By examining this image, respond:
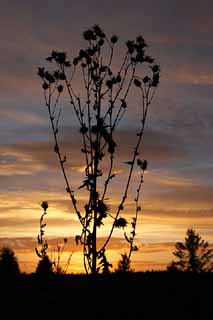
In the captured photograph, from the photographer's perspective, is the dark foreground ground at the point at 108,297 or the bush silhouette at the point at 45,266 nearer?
the dark foreground ground at the point at 108,297

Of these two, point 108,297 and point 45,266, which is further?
point 45,266

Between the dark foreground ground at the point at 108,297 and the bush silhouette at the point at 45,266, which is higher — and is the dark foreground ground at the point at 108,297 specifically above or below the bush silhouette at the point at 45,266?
below

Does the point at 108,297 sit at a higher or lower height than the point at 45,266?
lower

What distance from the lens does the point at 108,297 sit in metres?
12.4

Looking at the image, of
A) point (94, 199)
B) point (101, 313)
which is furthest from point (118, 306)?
point (94, 199)

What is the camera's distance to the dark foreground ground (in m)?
11.5

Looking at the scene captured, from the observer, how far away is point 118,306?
39.1 feet

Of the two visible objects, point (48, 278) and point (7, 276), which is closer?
point (48, 278)

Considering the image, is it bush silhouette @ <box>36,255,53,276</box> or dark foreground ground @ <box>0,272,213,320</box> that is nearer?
dark foreground ground @ <box>0,272,213,320</box>

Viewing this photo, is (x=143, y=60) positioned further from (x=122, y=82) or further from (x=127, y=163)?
(x=127, y=163)

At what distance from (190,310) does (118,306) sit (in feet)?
4.64

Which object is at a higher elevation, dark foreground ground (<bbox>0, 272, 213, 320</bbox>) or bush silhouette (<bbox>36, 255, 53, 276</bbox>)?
bush silhouette (<bbox>36, 255, 53, 276</bbox>)

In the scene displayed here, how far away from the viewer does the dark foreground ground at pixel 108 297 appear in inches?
454

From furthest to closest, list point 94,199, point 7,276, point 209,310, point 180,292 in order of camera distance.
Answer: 1. point 7,276
2. point 180,292
3. point 209,310
4. point 94,199
